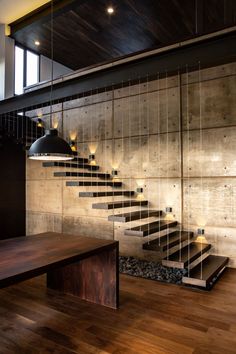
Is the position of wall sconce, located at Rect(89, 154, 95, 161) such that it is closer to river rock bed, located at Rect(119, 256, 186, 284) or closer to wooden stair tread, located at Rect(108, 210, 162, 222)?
wooden stair tread, located at Rect(108, 210, 162, 222)

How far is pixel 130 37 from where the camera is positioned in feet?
21.0

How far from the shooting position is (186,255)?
148 inches

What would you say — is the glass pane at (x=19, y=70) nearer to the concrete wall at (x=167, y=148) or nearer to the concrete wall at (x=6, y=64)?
the concrete wall at (x=6, y=64)

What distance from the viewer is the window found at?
25.5 ft

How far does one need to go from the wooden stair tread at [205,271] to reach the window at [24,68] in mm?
6753

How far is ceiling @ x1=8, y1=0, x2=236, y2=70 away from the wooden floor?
12.9ft

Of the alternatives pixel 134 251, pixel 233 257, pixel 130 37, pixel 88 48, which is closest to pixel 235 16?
pixel 130 37

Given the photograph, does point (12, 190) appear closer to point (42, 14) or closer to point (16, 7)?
point (42, 14)

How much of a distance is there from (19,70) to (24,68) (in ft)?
0.61

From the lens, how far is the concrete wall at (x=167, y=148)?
14.2 feet

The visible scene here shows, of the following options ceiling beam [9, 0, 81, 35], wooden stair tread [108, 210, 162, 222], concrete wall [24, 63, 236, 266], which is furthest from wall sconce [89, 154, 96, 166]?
ceiling beam [9, 0, 81, 35]

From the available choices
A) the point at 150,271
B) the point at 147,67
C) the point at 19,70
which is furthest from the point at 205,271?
the point at 19,70

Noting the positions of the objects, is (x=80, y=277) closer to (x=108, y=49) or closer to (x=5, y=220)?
(x=5, y=220)

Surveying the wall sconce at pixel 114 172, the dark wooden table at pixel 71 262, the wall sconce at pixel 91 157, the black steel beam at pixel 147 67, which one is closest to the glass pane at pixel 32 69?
the black steel beam at pixel 147 67
